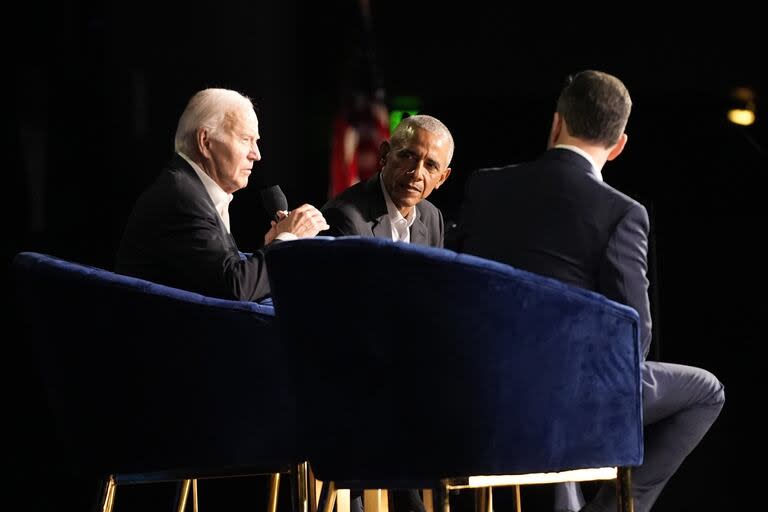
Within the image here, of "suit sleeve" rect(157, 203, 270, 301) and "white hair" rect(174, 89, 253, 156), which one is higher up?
"white hair" rect(174, 89, 253, 156)

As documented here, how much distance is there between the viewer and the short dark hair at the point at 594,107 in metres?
2.28

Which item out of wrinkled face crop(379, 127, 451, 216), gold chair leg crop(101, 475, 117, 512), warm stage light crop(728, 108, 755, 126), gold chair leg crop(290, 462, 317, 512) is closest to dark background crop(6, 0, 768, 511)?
warm stage light crop(728, 108, 755, 126)

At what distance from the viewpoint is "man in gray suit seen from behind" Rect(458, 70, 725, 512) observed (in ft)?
7.05

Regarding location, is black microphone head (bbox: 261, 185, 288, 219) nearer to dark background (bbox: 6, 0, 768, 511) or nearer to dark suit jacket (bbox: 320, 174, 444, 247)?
dark suit jacket (bbox: 320, 174, 444, 247)

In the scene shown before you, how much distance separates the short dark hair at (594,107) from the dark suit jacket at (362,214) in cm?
69

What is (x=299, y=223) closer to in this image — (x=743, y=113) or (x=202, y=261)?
(x=202, y=261)

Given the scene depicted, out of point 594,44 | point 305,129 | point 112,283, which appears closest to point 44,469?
point 112,283

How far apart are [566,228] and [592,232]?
5cm

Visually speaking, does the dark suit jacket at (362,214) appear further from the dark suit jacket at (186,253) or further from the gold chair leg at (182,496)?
the gold chair leg at (182,496)

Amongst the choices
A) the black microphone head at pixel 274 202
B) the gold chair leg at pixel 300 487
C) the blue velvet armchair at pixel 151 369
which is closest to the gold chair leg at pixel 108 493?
the blue velvet armchair at pixel 151 369

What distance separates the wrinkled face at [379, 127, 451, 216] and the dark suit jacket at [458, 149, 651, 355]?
2.09 ft

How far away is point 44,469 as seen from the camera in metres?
4.16

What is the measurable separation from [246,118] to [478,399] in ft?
4.15

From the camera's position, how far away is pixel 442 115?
534 centimetres
